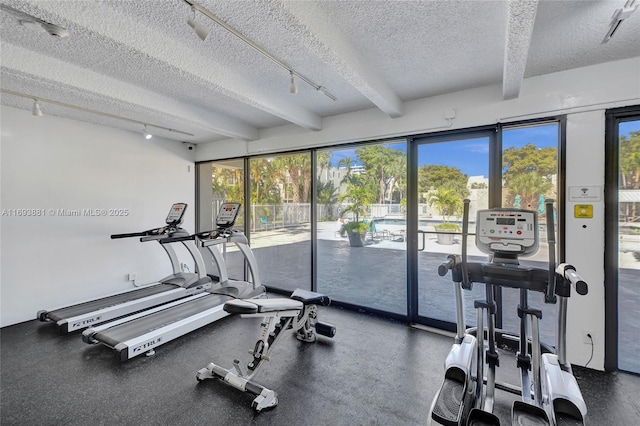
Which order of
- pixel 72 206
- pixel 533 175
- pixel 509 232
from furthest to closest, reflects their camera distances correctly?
pixel 72 206, pixel 533 175, pixel 509 232

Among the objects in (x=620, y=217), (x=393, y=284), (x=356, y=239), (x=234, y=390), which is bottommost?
(x=234, y=390)

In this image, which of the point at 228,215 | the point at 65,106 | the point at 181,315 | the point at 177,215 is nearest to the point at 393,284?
the point at 228,215

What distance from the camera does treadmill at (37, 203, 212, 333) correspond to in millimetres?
3512

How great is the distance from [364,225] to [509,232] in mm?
2248

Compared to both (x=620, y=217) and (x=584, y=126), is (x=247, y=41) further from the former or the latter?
(x=620, y=217)

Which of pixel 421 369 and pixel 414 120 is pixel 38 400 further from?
pixel 414 120

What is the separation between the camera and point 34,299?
3.80 meters

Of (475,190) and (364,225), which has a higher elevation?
(475,190)

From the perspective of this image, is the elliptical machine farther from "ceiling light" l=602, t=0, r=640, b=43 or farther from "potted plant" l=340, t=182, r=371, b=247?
"potted plant" l=340, t=182, r=371, b=247

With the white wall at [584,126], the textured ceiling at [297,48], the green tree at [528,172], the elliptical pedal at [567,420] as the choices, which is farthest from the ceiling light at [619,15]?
the elliptical pedal at [567,420]

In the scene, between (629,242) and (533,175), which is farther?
(533,175)

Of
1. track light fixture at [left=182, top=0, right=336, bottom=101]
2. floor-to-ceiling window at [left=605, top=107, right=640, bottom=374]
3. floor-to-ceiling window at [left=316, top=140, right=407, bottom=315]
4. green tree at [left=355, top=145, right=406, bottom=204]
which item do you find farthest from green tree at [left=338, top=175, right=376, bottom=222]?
floor-to-ceiling window at [left=605, top=107, right=640, bottom=374]

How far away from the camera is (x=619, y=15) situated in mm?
1847

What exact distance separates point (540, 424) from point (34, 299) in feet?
17.8
